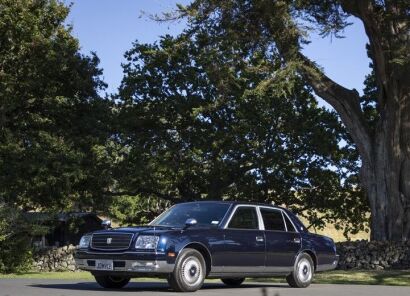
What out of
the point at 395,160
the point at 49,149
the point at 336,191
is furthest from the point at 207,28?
the point at 336,191

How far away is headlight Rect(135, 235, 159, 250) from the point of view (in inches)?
453

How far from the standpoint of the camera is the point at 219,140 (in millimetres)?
36219

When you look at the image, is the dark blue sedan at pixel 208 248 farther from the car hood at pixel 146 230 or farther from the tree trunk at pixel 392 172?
the tree trunk at pixel 392 172

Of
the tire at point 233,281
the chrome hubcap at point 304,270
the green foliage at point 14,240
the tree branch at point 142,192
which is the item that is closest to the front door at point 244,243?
the chrome hubcap at point 304,270

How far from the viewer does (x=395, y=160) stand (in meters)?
26.9

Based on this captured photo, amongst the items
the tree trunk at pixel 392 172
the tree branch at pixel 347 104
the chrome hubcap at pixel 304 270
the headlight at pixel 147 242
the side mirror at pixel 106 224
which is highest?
the tree branch at pixel 347 104

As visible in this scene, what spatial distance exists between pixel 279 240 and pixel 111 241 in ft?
11.4

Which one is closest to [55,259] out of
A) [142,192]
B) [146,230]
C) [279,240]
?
[142,192]

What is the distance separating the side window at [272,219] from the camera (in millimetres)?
13805

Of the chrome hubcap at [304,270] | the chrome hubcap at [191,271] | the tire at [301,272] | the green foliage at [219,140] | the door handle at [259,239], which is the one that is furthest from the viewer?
the green foliage at [219,140]

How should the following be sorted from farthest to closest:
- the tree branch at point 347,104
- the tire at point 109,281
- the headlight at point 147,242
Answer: the tree branch at point 347,104
the tire at point 109,281
the headlight at point 147,242

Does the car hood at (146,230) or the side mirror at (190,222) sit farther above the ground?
the side mirror at (190,222)

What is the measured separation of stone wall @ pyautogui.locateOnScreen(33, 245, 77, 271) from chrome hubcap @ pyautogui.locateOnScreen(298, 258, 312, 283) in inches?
789

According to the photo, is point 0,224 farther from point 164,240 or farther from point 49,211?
point 164,240
